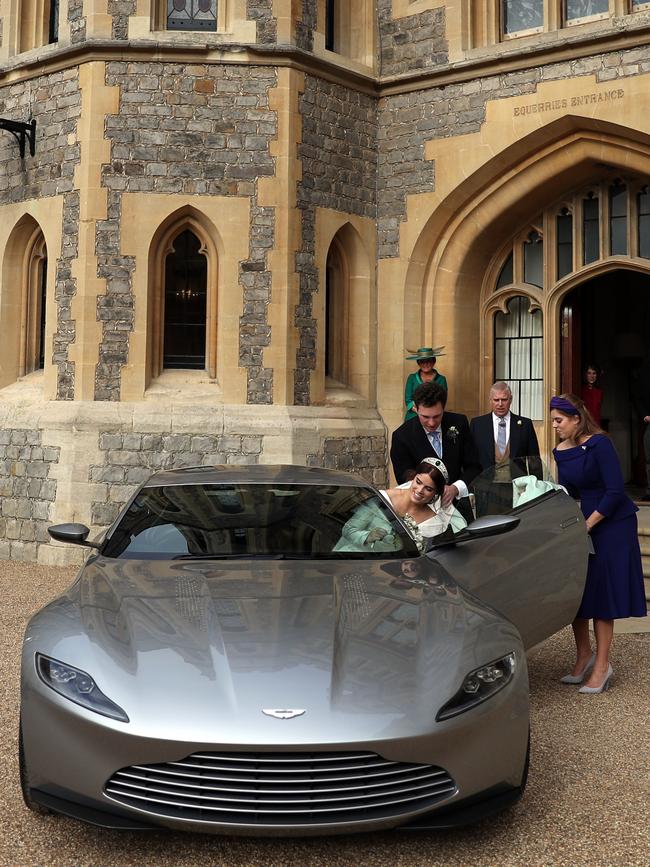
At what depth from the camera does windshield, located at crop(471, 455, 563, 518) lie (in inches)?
183

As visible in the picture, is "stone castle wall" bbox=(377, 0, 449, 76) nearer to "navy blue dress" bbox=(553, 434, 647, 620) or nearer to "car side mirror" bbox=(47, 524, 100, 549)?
"navy blue dress" bbox=(553, 434, 647, 620)

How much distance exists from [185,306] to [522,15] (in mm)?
4873

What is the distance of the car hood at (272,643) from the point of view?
105 inches

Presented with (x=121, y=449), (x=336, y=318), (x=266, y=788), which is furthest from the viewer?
(x=336, y=318)

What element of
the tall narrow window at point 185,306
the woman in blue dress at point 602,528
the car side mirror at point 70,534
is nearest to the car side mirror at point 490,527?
the woman in blue dress at point 602,528

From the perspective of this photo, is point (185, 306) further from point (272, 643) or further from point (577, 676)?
point (272, 643)

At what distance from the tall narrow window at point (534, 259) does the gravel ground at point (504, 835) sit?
7228mm

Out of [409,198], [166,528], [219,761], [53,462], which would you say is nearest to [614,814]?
[219,761]

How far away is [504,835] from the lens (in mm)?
3059

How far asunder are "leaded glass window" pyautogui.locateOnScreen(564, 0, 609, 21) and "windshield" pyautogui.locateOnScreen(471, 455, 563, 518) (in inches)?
273

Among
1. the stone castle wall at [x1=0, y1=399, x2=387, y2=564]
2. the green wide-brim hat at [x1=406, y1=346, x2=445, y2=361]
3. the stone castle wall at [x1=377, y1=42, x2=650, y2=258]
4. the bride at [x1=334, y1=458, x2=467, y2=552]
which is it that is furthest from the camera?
the stone castle wall at [x1=377, y1=42, x2=650, y2=258]

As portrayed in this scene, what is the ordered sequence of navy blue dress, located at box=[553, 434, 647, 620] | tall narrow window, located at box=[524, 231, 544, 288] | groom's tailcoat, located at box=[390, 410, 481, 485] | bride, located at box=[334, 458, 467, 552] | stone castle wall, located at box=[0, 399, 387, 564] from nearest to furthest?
bride, located at box=[334, 458, 467, 552]
navy blue dress, located at box=[553, 434, 647, 620]
groom's tailcoat, located at box=[390, 410, 481, 485]
stone castle wall, located at box=[0, 399, 387, 564]
tall narrow window, located at box=[524, 231, 544, 288]

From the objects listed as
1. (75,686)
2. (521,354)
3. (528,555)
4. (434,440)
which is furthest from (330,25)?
(75,686)

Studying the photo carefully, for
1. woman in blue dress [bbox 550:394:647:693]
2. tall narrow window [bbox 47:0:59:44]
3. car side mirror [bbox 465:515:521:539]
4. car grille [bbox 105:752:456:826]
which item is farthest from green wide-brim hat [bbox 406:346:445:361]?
car grille [bbox 105:752:456:826]
